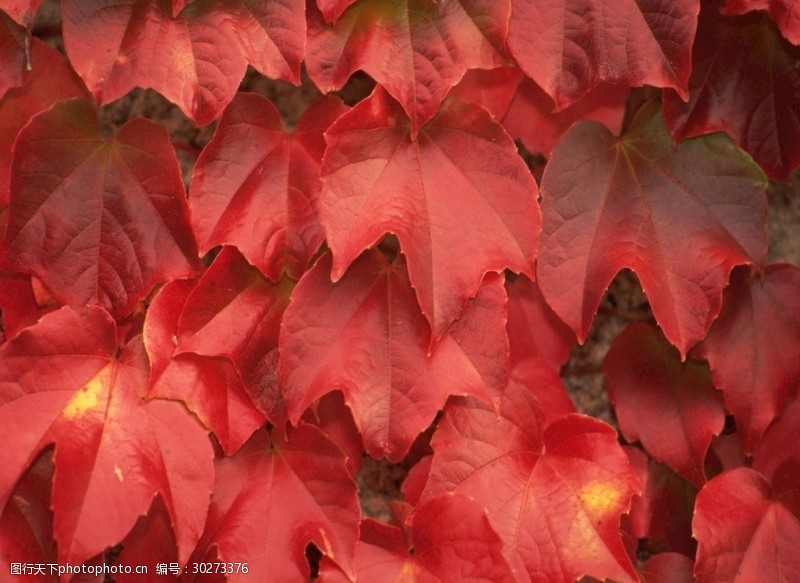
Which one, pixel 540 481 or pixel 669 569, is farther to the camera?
pixel 669 569

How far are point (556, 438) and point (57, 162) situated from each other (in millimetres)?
663

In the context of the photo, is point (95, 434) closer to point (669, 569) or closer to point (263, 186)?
point (263, 186)

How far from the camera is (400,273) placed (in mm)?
984

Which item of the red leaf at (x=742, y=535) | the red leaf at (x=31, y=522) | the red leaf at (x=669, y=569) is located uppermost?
the red leaf at (x=31, y=522)

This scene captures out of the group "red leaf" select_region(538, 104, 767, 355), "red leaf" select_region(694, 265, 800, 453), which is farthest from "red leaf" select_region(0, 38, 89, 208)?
"red leaf" select_region(694, 265, 800, 453)

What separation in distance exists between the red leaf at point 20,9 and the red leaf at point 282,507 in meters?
0.54

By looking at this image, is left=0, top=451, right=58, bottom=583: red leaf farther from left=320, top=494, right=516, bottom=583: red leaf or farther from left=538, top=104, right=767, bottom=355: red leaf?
left=538, top=104, right=767, bottom=355: red leaf

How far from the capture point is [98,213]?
3.19 ft

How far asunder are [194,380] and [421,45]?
1.48ft

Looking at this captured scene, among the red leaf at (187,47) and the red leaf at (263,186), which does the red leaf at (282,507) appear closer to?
the red leaf at (263,186)

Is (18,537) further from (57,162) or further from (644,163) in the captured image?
(644,163)

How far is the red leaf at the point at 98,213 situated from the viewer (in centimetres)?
96

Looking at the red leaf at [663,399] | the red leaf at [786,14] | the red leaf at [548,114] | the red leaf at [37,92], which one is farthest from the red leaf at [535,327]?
the red leaf at [37,92]

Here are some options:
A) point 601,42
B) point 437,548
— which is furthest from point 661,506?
point 601,42
